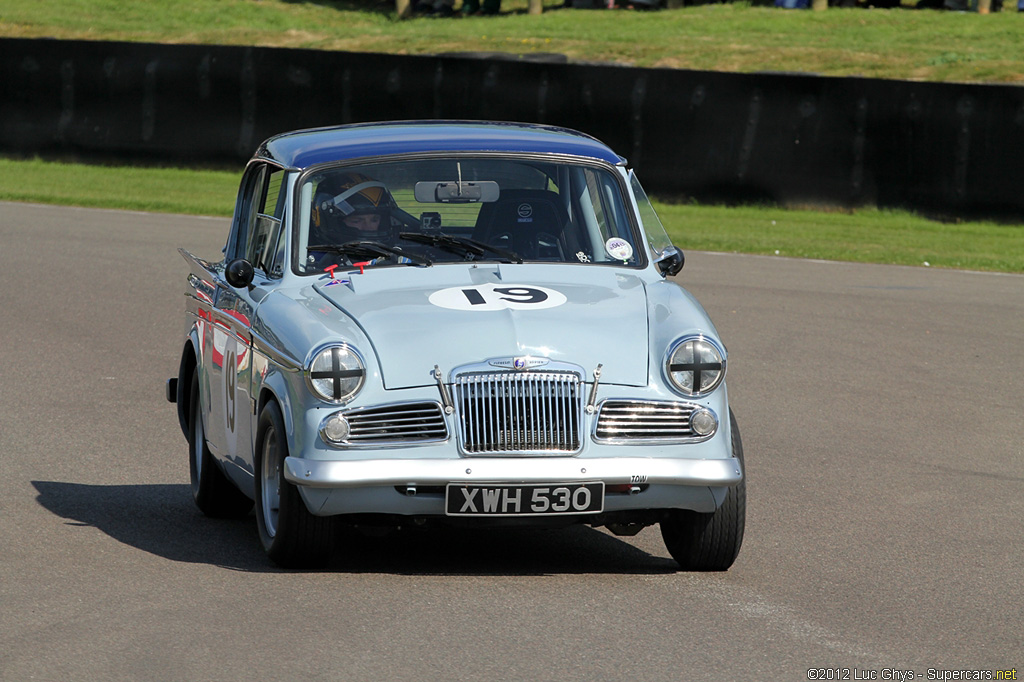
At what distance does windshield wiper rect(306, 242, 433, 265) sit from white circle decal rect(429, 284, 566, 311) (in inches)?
19.4

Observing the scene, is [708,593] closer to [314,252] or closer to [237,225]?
[314,252]

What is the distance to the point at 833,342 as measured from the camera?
1295 cm

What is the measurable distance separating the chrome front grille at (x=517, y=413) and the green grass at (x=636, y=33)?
22.1 metres

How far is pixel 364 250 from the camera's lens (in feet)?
22.5

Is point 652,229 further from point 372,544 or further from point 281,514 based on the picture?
point 281,514

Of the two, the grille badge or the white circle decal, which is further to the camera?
the white circle decal

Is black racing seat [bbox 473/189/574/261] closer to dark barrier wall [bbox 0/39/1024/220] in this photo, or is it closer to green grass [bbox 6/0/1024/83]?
dark barrier wall [bbox 0/39/1024/220]

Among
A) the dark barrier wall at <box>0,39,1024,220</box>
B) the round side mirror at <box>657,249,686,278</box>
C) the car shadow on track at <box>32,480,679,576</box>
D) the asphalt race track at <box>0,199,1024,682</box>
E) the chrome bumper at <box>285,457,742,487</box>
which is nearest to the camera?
the asphalt race track at <box>0,199,1024,682</box>

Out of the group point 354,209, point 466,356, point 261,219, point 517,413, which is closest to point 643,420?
point 517,413

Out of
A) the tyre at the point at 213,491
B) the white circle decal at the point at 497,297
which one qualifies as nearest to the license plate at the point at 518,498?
the white circle decal at the point at 497,297

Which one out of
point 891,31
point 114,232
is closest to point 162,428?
point 114,232

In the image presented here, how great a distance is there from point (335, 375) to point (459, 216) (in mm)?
1403

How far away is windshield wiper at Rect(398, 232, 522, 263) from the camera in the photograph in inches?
271

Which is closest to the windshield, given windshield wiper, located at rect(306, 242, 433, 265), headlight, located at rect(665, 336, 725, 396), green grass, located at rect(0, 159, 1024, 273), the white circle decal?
windshield wiper, located at rect(306, 242, 433, 265)
